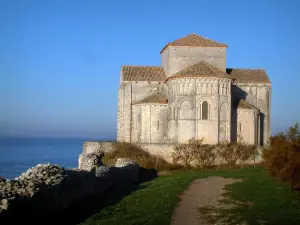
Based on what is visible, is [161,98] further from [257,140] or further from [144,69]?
[257,140]

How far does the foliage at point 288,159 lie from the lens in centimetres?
1759

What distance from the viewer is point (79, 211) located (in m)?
15.8

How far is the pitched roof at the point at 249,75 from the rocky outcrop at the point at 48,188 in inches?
989

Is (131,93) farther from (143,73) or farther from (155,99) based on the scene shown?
(155,99)

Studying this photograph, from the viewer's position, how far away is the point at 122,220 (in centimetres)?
1361

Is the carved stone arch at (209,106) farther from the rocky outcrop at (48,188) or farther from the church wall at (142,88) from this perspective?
the rocky outcrop at (48,188)

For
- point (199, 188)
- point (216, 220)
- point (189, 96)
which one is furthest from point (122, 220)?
point (189, 96)

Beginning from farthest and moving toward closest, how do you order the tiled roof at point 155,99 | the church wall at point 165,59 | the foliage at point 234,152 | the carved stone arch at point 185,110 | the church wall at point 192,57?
the church wall at point 165,59
the church wall at point 192,57
the tiled roof at point 155,99
the carved stone arch at point 185,110
the foliage at point 234,152

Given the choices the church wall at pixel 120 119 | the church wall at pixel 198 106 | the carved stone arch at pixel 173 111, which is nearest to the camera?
the church wall at pixel 198 106

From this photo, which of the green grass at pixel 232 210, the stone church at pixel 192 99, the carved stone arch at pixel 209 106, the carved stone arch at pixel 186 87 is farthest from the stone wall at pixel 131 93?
the green grass at pixel 232 210

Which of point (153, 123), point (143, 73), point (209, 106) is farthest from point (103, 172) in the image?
point (143, 73)

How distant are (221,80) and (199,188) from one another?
1783 centimetres

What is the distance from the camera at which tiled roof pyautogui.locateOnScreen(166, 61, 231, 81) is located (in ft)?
123

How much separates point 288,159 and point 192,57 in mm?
23812
